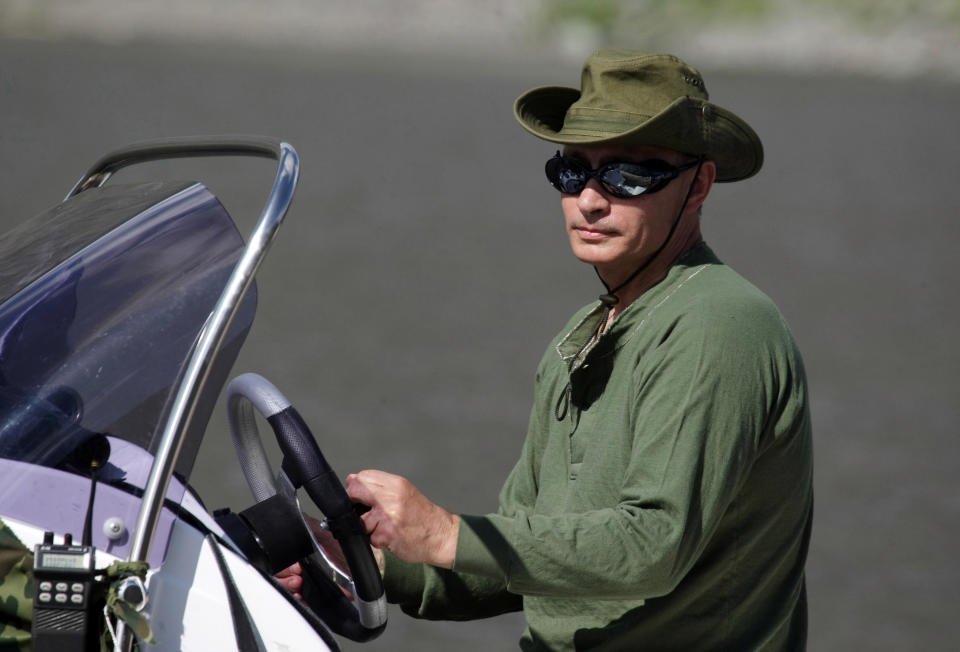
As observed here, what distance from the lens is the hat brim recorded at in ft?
7.69

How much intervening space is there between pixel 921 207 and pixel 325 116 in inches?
350

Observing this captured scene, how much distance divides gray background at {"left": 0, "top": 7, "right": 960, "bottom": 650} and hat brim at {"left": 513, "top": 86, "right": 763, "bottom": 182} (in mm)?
3676

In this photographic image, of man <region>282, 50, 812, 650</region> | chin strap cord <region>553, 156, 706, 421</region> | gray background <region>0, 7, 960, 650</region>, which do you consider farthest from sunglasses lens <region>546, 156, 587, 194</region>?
gray background <region>0, 7, 960, 650</region>

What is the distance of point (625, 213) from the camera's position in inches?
94.8

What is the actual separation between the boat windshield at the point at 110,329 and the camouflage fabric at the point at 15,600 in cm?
16

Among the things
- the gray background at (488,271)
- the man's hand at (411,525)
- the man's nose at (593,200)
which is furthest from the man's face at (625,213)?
the gray background at (488,271)

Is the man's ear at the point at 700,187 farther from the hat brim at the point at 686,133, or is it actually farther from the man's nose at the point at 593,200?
the man's nose at the point at 593,200

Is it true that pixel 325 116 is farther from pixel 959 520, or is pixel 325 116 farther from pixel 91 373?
pixel 91 373

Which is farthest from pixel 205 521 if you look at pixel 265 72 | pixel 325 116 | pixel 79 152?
pixel 265 72

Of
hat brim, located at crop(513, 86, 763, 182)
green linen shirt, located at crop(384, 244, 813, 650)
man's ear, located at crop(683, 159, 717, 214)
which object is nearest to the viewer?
green linen shirt, located at crop(384, 244, 813, 650)

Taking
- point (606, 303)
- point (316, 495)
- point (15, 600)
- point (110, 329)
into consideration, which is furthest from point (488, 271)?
point (15, 600)

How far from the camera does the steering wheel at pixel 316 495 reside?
6.95 feet

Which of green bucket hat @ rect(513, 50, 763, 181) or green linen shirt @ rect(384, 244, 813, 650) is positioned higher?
green bucket hat @ rect(513, 50, 763, 181)

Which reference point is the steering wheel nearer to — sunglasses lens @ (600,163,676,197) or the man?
the man
